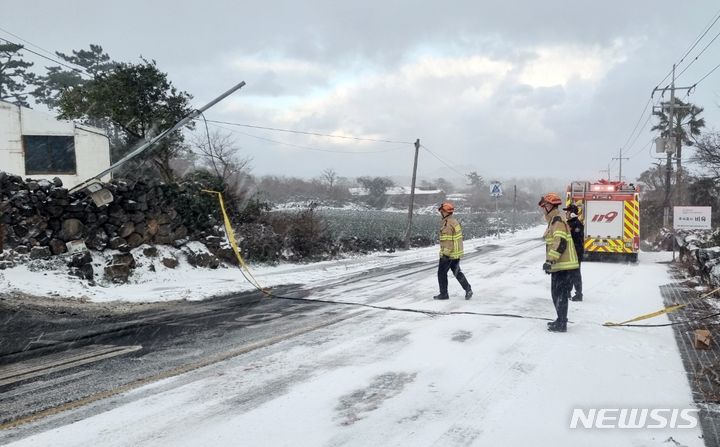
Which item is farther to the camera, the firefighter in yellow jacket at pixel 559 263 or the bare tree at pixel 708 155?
the bare tree at pixel 708 155

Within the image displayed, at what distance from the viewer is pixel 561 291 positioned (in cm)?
731

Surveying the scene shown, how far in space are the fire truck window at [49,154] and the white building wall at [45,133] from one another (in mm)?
116

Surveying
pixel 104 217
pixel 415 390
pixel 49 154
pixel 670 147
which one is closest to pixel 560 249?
pixel 415 390

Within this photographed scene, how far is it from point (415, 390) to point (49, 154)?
14226 millimetres

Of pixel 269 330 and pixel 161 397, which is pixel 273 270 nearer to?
pixel 269 330

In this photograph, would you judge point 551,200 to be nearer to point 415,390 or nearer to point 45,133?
point 415,390

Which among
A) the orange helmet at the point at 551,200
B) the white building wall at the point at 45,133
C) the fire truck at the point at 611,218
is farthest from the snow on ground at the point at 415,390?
the white building wall at the point at 45,133

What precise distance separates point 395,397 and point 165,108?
16.1m

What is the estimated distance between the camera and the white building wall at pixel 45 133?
47.0 feet

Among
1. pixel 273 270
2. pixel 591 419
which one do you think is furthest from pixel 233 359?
pixel 273 270

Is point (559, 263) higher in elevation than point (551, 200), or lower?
lower

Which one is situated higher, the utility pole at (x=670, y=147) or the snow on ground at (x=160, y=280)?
the utility pole at (x=670, y=147)

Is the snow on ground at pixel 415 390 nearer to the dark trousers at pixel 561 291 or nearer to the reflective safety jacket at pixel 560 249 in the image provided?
the dark trousers at pixel 561 291

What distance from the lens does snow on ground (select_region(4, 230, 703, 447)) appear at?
3875 millimetres
